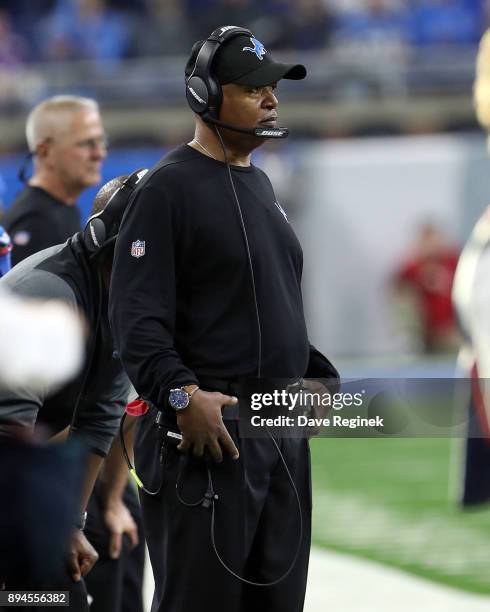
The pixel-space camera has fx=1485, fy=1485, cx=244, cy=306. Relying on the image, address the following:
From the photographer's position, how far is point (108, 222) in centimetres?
372

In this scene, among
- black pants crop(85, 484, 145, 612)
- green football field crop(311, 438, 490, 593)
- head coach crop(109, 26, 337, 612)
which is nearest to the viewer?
head coach crop(109, 26, 337, 612)

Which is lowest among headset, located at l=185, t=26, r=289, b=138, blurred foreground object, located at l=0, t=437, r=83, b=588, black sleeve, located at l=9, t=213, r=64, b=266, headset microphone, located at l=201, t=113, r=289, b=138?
blurred foreground object, located at l=0, t=437, r=83, b=588

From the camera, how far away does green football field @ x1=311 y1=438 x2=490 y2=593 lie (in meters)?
7.04

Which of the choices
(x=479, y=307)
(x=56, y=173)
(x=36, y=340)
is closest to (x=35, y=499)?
(x=36, y=340)

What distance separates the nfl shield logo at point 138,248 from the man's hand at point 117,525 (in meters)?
1.29

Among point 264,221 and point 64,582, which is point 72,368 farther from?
point 64,582

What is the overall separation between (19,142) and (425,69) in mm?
4271

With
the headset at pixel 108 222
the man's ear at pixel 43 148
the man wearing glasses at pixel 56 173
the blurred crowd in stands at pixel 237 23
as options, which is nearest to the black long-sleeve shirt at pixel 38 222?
the man wearing glasses at pixel 56 173

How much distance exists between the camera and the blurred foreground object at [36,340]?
219 cm

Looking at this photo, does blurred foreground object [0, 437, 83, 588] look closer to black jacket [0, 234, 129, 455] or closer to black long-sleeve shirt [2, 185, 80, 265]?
black jacket [0, 234, 129, 455]

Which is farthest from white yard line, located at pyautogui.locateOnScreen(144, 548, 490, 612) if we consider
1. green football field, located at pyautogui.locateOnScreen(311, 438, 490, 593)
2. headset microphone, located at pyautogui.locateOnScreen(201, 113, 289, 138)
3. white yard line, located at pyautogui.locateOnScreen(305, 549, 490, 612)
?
headset microphone, located at pyautogui.locateOnScreen(201, 113, 289, 138)

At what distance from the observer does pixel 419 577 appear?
656 cm

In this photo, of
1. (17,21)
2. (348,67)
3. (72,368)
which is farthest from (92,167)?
(17,21)

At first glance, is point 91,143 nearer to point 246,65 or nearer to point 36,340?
point 246,65
